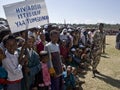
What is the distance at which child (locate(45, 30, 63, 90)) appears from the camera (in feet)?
21.6

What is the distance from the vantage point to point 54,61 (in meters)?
6.73

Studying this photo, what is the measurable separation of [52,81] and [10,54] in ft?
6.47

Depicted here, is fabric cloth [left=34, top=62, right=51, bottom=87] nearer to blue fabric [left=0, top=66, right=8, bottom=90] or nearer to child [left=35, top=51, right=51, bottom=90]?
child [left=35, top=51, right=51, bottom=90]

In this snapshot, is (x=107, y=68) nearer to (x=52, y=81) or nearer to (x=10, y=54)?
(x=52, y=81)

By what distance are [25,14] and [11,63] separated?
99cm

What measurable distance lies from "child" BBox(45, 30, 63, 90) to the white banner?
2.50ft

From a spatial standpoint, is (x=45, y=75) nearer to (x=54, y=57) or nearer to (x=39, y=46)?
(x=54, y=57)

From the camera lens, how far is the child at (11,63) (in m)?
5.02

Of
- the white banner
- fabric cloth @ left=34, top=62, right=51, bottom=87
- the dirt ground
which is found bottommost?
the dirt ground

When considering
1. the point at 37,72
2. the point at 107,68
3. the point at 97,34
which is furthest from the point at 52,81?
the point at 107,68

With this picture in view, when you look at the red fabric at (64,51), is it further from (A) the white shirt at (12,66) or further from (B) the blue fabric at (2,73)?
(B) the blue fabric at (2,73)

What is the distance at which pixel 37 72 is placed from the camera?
20.3 ft

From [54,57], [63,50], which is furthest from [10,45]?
[63,50]

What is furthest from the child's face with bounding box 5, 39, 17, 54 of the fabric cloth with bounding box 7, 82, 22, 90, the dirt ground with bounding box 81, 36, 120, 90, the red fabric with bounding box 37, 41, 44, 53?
the dirt ground with bounding box 81, 36, 120, 90
